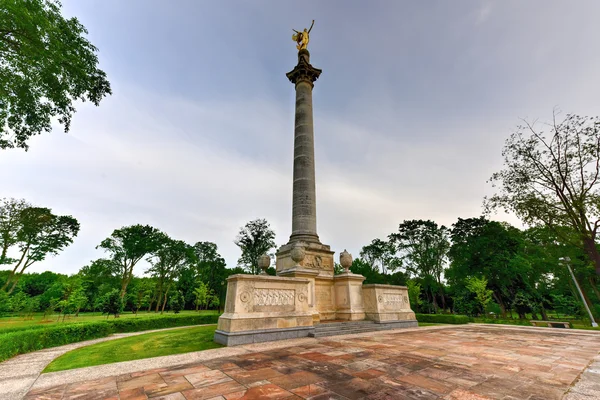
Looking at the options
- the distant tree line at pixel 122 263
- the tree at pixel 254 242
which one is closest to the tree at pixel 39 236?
the distant tree line at pixel 122 263

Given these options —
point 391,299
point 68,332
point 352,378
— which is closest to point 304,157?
point 391,299

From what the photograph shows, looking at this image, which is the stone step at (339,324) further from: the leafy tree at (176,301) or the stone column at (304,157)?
the leafy tree at (176,301)

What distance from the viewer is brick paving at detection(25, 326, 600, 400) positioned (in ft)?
13.5

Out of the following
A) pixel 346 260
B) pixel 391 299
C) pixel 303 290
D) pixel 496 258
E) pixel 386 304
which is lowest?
pixel 386 304

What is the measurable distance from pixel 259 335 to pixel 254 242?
3172 centimetres

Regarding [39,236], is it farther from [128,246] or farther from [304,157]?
[304,157]

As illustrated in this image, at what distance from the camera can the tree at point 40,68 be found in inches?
348

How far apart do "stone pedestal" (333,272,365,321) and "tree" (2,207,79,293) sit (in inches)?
1644

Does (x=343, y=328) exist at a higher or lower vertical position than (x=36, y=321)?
higher

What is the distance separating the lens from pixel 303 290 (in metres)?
11.2

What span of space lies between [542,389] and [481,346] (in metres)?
4.91

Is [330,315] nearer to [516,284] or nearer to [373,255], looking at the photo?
[516,284]

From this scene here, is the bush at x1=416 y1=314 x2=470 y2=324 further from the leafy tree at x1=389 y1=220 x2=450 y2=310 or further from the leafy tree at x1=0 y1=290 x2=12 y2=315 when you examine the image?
the leafy tree at x1=0 y1=290 x2=12 y2=315

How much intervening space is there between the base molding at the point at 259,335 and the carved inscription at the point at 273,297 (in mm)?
984
